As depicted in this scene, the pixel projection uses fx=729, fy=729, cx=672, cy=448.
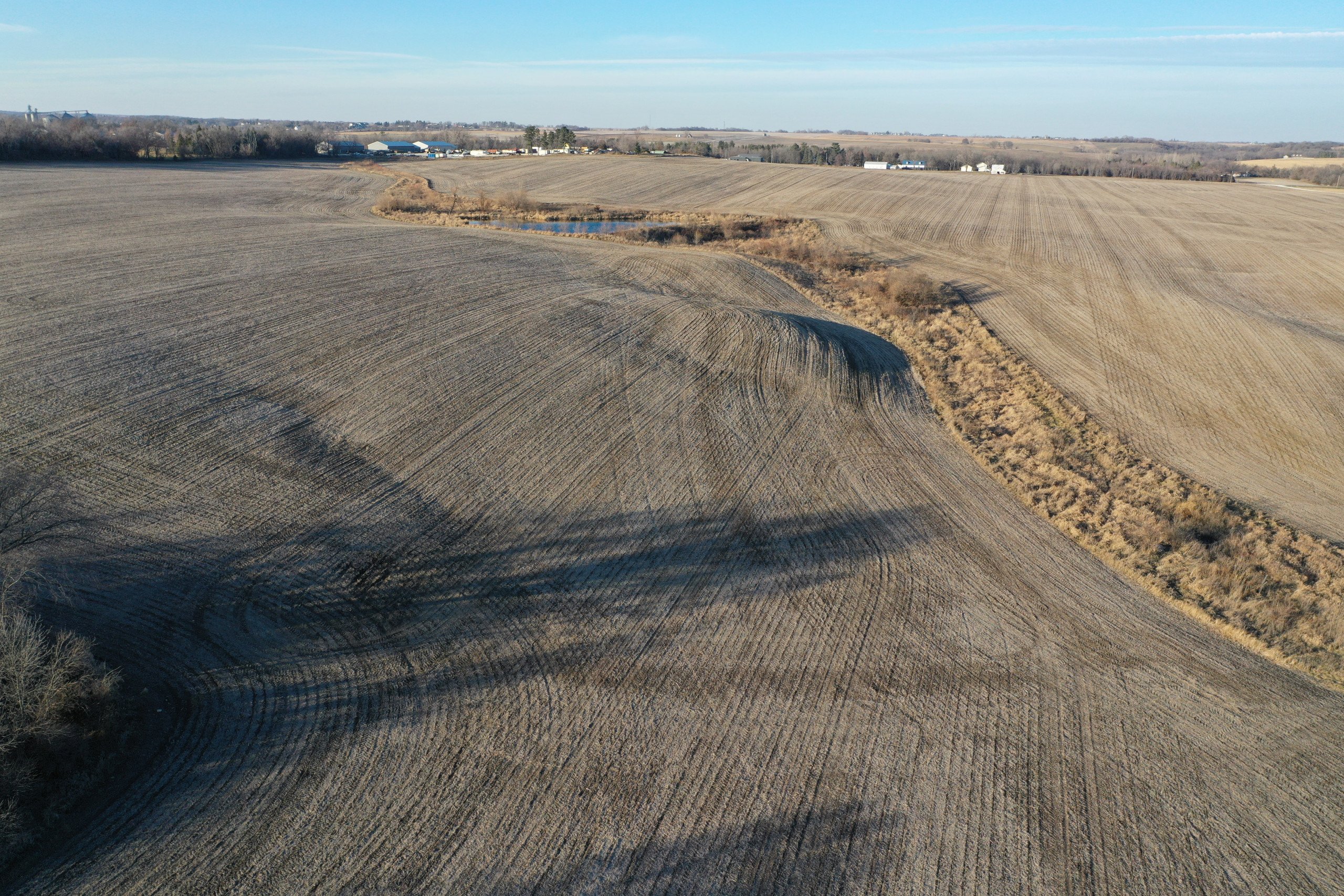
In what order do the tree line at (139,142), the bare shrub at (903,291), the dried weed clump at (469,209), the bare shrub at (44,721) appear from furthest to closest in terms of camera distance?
the tree line at (139,142) < the dried weed clump at (469,209) < the bare shrub at (903,291) < the bare shrub at (44,721)

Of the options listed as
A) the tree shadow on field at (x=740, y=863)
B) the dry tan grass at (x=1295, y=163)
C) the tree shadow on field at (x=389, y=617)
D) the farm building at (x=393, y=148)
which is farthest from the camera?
the dry tan grass at (x=1295, y=163)

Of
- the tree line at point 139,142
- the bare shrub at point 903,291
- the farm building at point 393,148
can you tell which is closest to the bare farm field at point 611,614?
the bare shrub at point 903,291

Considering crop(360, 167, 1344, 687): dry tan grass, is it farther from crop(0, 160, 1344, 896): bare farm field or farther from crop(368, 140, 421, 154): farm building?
crop(368, 140, 421, 154): farm building

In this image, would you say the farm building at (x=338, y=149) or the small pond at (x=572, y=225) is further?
the farm building at (x=338, y=149)

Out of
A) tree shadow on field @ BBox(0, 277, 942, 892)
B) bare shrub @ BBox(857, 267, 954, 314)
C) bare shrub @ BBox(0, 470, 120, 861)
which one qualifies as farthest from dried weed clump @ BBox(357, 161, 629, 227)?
bare shrub @ BBox(0, 470, 120, 861)

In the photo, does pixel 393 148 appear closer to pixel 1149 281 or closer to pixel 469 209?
pixel 469 209

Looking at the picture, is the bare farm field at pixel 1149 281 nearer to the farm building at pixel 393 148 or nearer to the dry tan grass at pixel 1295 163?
the farm building at pixel 393 148
